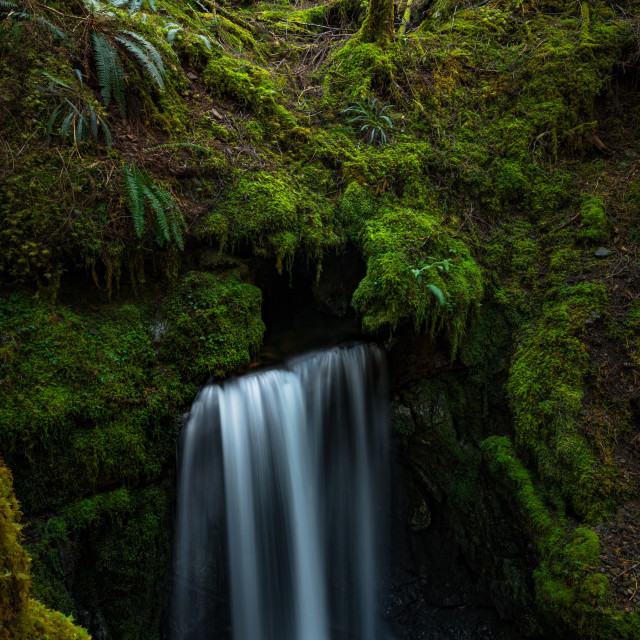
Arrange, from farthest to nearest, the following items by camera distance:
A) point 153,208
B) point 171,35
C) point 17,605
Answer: point 171,35 → point 153,208 → point 17,605

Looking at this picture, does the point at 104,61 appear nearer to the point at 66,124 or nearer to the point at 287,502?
the point at 66,124

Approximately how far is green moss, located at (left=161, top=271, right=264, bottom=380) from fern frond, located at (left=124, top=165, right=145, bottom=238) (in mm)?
756

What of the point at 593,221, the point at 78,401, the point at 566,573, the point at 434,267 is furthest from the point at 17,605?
the point at 593,221

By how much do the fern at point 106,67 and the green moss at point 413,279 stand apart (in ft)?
9.62

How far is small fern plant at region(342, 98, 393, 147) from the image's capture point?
580 centimetres

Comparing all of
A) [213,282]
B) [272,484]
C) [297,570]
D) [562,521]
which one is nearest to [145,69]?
[213,282]

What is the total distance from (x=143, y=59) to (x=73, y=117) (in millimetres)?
1010

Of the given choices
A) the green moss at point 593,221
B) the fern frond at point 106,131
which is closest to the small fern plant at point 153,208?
the fern frond at point 106,131

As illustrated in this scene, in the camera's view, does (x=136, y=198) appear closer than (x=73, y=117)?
Yes

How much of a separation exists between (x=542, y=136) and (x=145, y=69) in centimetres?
Answer: 516

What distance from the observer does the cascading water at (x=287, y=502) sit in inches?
159

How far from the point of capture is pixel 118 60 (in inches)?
163

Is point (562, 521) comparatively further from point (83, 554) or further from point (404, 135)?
point (404, 135)

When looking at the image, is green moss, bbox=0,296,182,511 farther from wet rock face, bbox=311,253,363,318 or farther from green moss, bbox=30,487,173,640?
wet rock face, bbox=311,253,363,318
